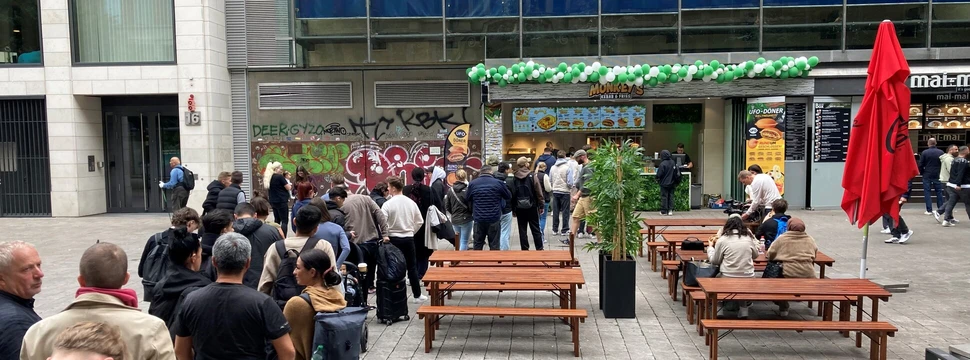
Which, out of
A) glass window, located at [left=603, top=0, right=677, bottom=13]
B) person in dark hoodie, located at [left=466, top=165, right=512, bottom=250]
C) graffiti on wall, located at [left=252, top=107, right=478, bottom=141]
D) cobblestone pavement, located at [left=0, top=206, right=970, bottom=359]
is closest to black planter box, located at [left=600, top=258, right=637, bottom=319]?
cobblestone pavement, located at [left=0, top=206, right=970, bottom=359]

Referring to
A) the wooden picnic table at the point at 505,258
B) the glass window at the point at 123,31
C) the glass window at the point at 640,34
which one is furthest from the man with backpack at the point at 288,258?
the glass window at the point at 123,31

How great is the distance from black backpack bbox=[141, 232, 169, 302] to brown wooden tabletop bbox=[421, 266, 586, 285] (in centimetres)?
240

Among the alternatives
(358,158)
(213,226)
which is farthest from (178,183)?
(213,226)

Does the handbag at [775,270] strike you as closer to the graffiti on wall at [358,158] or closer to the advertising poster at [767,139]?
the advertising poster at [767,139]

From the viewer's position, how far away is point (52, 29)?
16.9 metres

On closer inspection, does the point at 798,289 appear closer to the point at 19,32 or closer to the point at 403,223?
the point at 403,223

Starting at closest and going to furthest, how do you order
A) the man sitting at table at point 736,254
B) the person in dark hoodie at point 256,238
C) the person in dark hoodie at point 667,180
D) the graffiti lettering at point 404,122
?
the person in dark hoodie at point 256,238 → the man sitting at table at point 736,254 → the person in dark hoodie at point 667,180 → the graffiti lettering at point 404,122

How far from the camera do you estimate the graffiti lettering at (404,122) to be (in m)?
18.0

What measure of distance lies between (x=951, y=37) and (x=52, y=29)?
22182 mm

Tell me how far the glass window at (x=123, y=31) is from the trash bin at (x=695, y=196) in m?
14.0

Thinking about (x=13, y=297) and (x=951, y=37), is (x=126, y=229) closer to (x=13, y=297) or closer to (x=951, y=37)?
(x=13, y=297)

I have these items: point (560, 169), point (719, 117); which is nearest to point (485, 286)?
point (560, 169)

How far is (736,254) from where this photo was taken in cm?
689

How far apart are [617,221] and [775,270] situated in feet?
5.57
